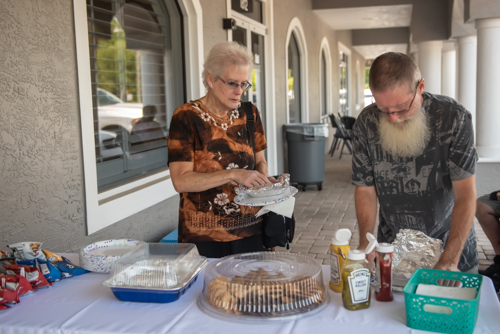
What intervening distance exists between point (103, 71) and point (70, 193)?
1158 mm

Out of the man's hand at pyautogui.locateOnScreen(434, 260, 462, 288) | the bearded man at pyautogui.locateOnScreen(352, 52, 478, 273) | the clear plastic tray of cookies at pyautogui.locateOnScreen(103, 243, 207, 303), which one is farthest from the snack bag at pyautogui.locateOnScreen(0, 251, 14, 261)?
the man's hand at pyautogui.locateOnScreen(434, 260, 462, 288)

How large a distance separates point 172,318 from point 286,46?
8.02m

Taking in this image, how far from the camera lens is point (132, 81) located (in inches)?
179

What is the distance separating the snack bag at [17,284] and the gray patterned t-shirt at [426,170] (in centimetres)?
142

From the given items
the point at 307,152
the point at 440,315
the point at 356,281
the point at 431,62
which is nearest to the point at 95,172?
the point at 356,281

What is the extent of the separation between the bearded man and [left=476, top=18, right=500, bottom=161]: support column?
16.5 feet

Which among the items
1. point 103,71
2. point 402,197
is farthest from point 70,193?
point 402,197

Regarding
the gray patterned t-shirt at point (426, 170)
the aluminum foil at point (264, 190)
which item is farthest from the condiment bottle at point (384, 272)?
the aluminum foil at point (264, 190)

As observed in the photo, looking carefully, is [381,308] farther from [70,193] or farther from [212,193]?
[70,193]

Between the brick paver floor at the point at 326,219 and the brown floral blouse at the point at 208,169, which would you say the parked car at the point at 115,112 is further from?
the brick paver floor at the point at 326,219

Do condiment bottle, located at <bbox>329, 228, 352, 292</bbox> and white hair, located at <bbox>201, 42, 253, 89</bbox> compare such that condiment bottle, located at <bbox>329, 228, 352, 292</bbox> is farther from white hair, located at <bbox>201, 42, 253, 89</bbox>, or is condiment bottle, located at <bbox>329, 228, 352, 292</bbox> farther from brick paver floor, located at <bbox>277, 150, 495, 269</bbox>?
brick paver floor, located at <bbox>277, 150, 495, 269</bbox>

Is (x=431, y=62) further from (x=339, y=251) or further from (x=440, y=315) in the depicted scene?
(x=440, y=315)

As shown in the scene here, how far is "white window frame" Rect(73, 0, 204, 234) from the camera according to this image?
344cm

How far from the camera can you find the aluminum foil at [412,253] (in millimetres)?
1931
